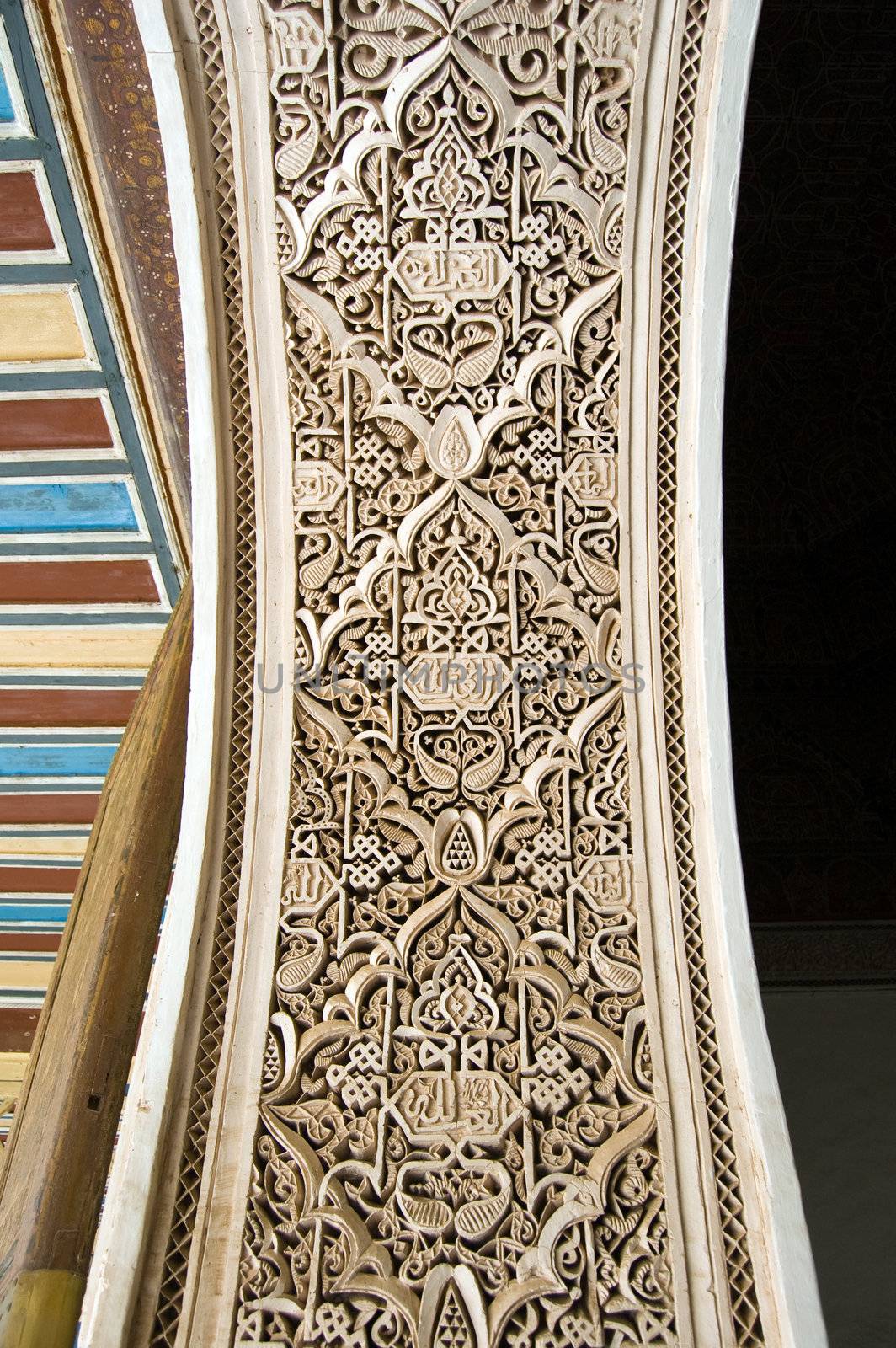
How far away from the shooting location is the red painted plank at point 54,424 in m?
2.46

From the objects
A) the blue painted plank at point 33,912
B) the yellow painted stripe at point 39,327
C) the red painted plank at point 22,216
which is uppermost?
the red painted plank at point 22,216

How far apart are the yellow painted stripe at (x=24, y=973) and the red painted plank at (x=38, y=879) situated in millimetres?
369

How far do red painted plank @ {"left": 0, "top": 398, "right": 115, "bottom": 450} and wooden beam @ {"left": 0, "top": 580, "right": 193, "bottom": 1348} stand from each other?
663mm

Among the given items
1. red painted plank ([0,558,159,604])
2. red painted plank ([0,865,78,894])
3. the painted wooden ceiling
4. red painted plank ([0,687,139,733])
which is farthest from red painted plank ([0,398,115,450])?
red painted plank ([0,865,78,894])

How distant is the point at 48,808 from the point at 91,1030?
1.96 meters

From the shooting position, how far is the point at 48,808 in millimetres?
3500

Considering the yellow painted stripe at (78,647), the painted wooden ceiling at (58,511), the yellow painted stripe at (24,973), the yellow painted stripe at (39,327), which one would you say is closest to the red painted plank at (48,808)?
the painted wooden ceiling at (58,511)

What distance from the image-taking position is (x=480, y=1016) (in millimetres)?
Answer: 1460

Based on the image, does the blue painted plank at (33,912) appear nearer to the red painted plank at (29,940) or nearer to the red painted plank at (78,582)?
the red painted plank at (29,940)

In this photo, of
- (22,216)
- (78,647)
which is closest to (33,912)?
(78,647)

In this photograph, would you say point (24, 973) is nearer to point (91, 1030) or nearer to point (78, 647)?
point (78, 647)

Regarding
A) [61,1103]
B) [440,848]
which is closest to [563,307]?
[440,848]

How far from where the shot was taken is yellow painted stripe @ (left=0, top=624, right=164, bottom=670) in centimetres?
298

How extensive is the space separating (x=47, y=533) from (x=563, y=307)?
1.65 meters
